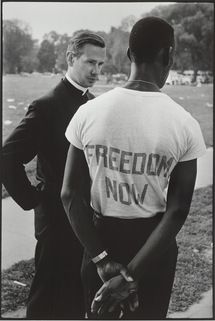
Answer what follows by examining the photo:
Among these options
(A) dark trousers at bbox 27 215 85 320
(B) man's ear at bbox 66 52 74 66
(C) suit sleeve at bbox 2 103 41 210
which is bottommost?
(A) dark trousers at bbox 27 215 85 320

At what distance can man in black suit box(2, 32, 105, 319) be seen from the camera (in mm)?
2217

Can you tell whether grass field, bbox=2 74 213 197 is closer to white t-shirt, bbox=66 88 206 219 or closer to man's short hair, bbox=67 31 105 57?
man's short hair, bbox=67 31 105 57

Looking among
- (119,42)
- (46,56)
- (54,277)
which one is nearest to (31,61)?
(46,56)

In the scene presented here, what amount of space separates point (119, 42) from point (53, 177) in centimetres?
77

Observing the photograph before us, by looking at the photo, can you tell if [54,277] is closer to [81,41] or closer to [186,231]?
[186,231]

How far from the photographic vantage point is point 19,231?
242 cm

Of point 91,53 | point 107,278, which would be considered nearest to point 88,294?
point 107,278

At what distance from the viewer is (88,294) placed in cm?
191

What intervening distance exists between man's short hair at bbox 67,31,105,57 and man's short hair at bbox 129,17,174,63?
1.89ft

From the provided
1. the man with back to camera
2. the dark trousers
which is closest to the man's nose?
the man with back to camera

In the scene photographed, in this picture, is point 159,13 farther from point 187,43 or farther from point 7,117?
point 7,117

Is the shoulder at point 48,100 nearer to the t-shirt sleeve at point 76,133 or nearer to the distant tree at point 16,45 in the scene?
the distant tree at point 16,45

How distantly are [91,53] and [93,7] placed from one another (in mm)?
298

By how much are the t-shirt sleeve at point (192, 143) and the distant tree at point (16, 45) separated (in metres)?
1.15
